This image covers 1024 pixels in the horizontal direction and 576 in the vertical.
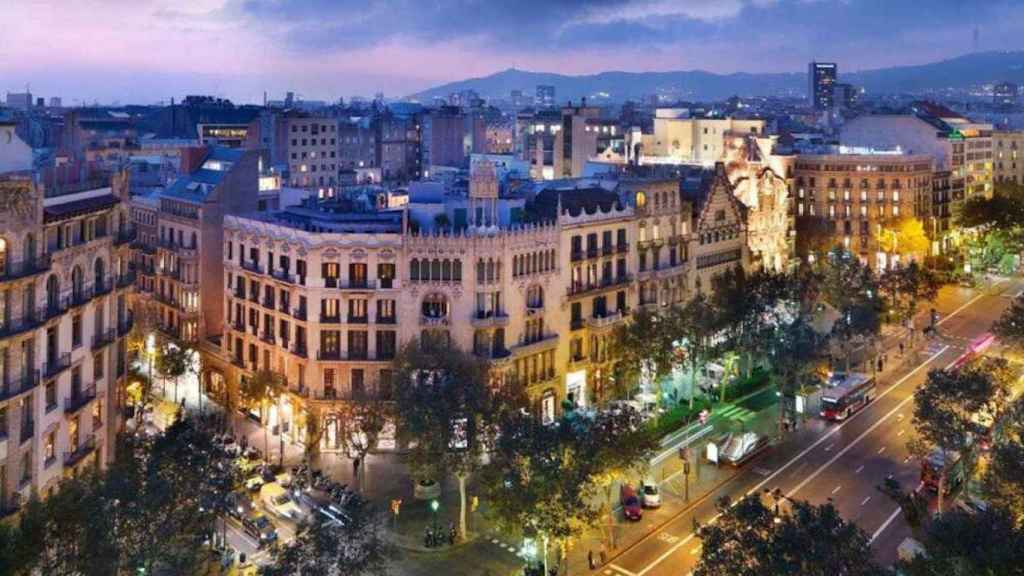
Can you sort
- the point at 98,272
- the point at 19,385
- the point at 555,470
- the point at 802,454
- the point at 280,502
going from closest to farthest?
1. the point at 555,470
2. the point at 19,385
3. the point at 98,272
4. the point at 280,502
5. the point at 802,454

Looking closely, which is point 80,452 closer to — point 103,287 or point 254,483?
point 103,287

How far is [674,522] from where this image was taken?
67.8 metres

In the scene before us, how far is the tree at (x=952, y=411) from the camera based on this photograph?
2532 inches

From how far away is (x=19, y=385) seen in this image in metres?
57.2

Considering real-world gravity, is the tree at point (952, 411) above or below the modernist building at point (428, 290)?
below

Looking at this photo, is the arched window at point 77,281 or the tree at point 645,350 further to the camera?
the tree at point 645,350

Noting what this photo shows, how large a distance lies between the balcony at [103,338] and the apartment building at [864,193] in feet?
426

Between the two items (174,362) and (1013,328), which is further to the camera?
(174,362)

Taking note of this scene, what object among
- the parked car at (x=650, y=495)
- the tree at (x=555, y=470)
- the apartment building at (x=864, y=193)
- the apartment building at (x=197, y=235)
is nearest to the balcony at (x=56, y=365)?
the tree at (x=555, y=470)

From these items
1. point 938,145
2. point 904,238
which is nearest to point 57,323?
point 904,238

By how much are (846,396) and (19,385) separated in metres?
72.9

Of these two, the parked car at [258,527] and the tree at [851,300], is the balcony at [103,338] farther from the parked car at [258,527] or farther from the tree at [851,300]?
the tree at [851,300]

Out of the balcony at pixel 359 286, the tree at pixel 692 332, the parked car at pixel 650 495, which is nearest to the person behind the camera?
the parked car at pixel 650 495

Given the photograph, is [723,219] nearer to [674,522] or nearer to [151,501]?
[674,522]
